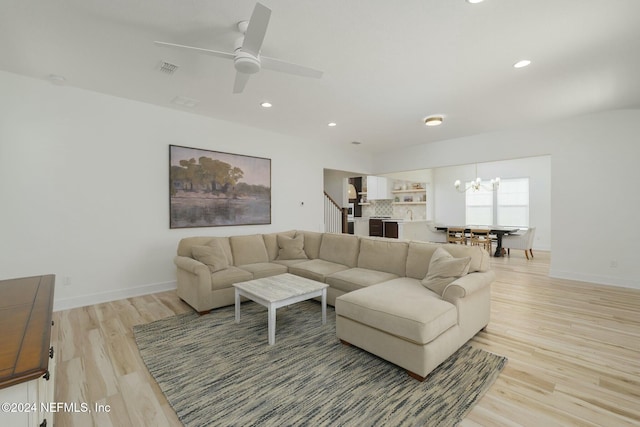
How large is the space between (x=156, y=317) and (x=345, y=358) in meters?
2.32

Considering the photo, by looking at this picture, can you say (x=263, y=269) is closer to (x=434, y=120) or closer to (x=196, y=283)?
(x=196, y=283)

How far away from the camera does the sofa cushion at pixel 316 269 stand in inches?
142

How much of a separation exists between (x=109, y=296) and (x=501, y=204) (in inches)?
396

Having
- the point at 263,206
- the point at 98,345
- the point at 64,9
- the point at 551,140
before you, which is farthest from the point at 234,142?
the point at 551,140

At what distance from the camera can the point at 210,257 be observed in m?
3.64

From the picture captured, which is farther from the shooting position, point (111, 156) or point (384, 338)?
point (111, 156)

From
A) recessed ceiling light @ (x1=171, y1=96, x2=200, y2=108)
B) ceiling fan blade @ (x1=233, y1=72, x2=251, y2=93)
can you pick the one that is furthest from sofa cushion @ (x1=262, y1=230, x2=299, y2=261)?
ceiling fan blade @ (x1=233, y1=72, x2=251, y2=93)

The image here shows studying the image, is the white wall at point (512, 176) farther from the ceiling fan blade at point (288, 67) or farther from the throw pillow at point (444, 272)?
the ceiling fan blade at point (288, 67)

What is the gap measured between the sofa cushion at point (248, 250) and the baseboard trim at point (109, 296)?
1113 millimetres

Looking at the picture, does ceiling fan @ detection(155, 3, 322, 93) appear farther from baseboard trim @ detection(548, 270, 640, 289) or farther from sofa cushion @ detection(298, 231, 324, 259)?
baseboard trim @ detection(548, 270, 640, 289)

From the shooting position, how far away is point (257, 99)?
3.78 meters

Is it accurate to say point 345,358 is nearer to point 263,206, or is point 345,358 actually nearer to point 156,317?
point 156,317

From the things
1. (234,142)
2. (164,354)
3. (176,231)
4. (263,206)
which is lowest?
(164,354)

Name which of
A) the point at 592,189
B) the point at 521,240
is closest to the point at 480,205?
the point at 521,240
